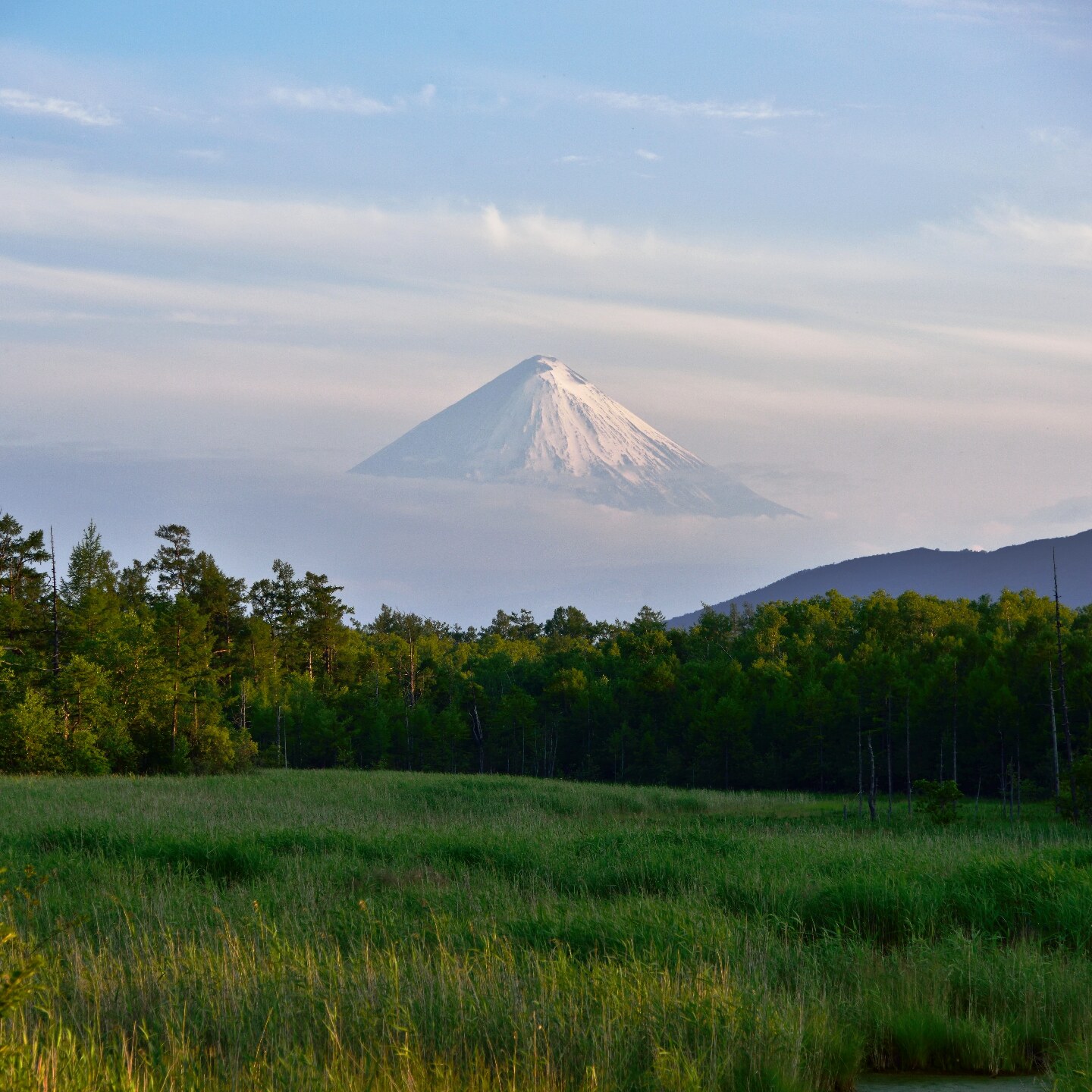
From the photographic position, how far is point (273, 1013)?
7727 millimetres

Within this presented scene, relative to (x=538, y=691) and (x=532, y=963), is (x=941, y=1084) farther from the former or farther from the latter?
(x=538, y=691)

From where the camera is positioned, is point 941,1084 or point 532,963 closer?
point 941,1084

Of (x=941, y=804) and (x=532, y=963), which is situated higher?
(x=532, y=963)

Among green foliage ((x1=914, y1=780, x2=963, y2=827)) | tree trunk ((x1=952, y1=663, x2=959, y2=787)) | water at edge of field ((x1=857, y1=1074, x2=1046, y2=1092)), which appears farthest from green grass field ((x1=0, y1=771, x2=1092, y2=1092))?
tree trunk ((x1=952, y1=663, x2=959, y2=787))

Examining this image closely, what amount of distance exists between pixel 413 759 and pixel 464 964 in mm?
79749

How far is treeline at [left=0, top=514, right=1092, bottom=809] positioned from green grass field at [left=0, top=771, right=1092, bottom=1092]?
25.8 meters

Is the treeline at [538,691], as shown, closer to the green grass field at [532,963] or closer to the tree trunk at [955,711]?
the tree trunk at [955,711]

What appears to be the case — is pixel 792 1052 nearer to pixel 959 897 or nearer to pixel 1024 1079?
pixel 1024 1079

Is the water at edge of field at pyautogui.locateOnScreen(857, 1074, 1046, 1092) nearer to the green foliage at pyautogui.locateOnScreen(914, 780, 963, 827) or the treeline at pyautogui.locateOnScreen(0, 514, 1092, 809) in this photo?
the green foliage at pyautogui.locateOnScreen(914, 780, 963, 827)

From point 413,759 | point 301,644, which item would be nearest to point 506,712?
point 413,759

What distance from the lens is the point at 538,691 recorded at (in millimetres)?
95562

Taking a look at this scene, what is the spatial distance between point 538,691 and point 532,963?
285 ft

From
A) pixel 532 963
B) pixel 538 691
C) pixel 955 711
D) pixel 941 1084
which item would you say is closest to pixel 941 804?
pixel 532 963

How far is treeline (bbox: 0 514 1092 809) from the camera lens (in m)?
54.2
